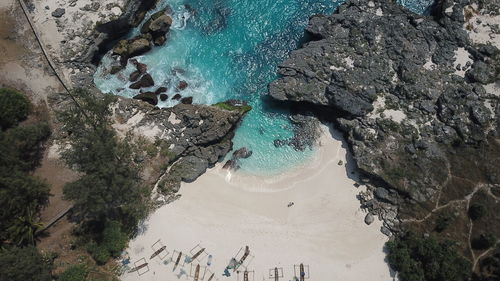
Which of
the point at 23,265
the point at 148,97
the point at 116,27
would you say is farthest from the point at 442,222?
the point at 116,27

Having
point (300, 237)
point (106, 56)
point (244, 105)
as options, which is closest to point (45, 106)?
point (106, 56)

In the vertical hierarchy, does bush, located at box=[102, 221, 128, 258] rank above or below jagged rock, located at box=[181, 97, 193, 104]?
below

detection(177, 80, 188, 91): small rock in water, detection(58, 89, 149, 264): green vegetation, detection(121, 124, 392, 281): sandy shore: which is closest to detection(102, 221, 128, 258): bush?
detection(58, 89, 149, 264): green vegetation

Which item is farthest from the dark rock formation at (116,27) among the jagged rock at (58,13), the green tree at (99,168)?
the green tree at (99,168)

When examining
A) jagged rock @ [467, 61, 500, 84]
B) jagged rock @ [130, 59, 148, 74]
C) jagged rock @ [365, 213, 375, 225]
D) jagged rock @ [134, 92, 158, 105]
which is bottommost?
jagged rock @ [365, 213, 375, 225]

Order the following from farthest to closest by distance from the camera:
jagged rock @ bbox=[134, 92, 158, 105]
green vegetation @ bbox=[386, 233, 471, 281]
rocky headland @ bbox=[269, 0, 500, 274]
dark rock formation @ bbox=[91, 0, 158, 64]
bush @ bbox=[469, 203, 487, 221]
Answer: dark rock formation @ bbox=[91, 0, 158, 64] → jagged rock @ bbox=[134, 92, 158, 105] → rocky headland @ bbox=[269, 0, 500, 274] → bush @ bbox=[469, 203, 487, 221] → green vegetation @ bbox=[386, 233, 471, 281]

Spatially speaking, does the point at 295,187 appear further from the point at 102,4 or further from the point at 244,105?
the point at 102,4

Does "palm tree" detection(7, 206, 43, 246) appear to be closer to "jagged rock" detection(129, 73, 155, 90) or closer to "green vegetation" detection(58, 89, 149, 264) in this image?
"green vegetation" detection(58, 89, 149, 264)
